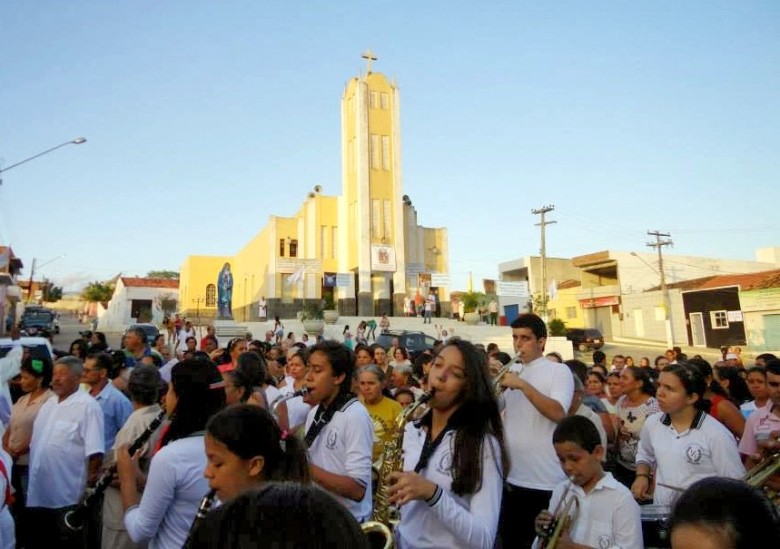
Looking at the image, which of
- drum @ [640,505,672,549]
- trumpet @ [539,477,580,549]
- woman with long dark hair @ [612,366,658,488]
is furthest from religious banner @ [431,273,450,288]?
trumpet @ [539,477,580,549]

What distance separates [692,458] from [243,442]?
300 cm

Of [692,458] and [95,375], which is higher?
[95,375]

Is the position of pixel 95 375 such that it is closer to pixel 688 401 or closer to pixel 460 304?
pixel 688 401

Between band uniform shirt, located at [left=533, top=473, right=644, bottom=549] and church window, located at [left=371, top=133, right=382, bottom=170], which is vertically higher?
church window, located at [left=371, top=133, right=382, bottom=170]

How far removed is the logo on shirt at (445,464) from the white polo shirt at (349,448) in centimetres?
80

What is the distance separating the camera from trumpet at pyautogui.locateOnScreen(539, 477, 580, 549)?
2869 mm

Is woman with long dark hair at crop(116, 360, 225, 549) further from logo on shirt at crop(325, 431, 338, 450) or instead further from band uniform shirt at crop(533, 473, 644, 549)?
band uniform shirt at crop(533, 473, 644, 549)

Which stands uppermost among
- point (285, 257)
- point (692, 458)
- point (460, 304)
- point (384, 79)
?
point (384, 79)

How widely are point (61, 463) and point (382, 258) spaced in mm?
36956

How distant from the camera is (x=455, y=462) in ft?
7.91

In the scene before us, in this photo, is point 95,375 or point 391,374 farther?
point 391,374

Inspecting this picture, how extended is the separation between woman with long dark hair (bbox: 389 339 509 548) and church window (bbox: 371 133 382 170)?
40.1 m

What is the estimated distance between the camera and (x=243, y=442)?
7.41 ft

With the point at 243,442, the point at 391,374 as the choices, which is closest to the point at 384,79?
the point at 391,374
